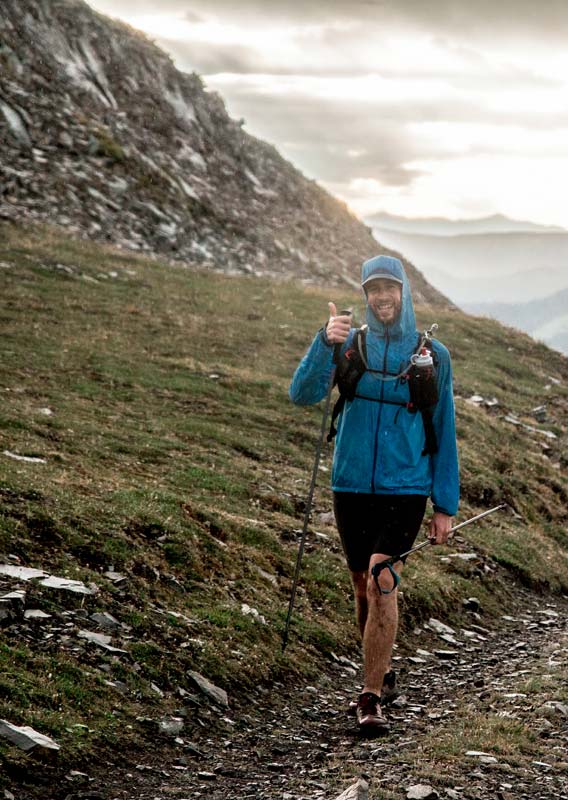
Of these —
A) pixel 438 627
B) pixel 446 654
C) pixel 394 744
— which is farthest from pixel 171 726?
pixel 438 627

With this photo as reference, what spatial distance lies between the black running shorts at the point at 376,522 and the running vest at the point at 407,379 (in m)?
0.57

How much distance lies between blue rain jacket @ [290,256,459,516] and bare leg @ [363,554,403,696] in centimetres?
77

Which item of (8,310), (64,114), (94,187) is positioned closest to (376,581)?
(8,310)

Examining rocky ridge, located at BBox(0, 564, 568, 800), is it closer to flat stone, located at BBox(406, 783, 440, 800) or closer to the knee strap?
flat stone, located at BBox(406, 783, 440, 800)

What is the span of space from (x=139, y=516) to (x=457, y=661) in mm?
4601

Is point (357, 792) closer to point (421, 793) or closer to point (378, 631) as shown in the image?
point (421, 793)

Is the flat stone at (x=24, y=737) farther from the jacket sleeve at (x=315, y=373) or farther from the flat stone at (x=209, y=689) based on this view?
the jacket sleeve at (x=315, y=373)

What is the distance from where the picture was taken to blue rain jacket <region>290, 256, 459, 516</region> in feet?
28.7

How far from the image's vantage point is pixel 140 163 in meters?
47.7

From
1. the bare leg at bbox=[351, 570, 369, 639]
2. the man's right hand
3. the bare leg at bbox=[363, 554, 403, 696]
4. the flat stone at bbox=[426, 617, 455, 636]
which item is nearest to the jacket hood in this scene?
the man's right hand

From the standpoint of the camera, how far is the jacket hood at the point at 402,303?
29.8ft

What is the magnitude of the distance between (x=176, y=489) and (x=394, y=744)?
7.15 metres

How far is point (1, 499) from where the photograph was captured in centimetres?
1084

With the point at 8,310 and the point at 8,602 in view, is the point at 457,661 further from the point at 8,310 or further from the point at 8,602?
the point at 8,310
